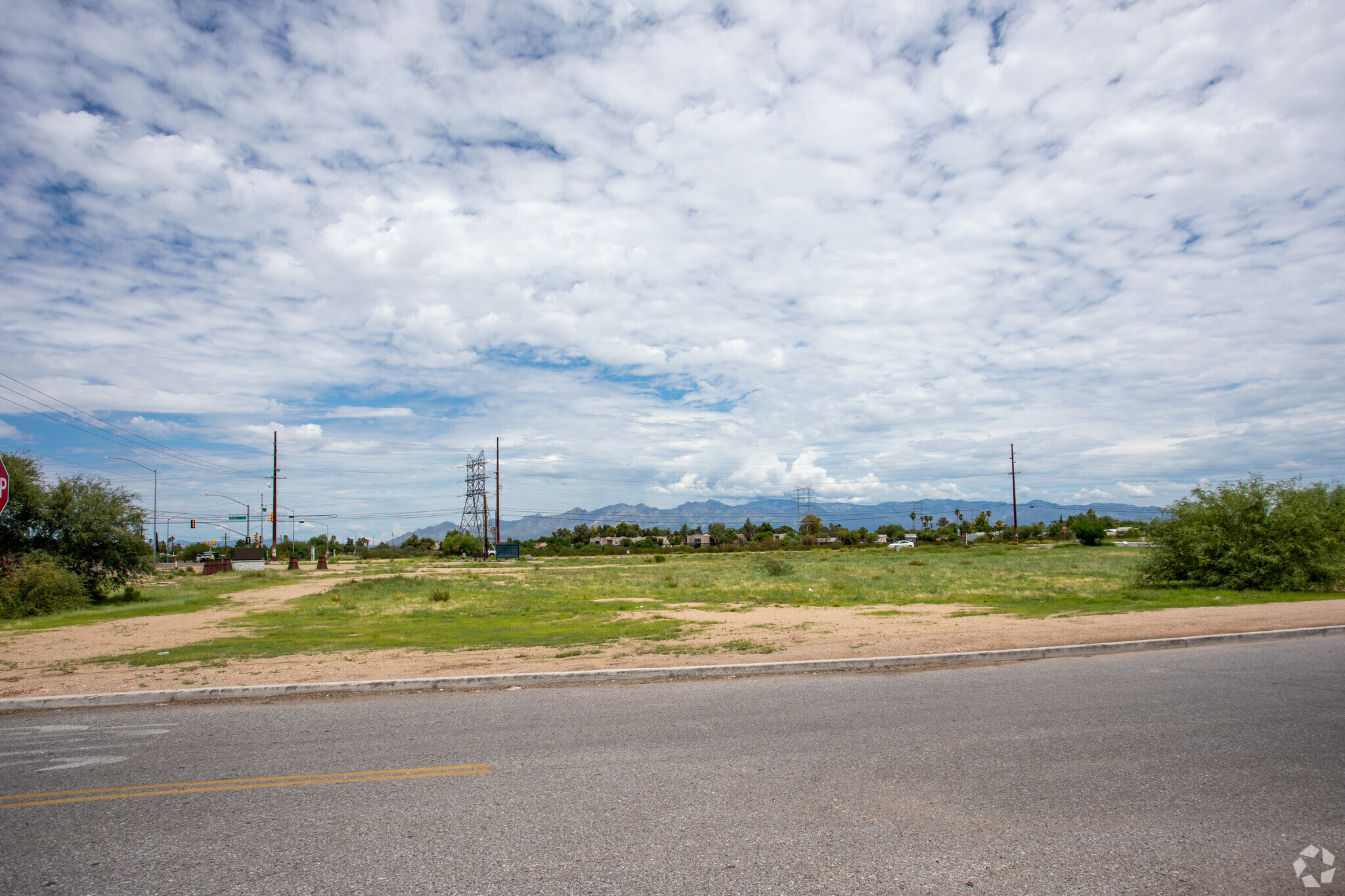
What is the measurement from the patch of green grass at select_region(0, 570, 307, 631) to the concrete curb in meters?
14.8

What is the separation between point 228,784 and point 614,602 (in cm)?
1986

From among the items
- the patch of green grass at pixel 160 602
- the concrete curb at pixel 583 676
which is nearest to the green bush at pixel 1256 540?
the concrete curb at pixel 583 676

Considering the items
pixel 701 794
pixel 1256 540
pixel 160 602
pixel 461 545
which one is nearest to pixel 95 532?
pixel 160 602

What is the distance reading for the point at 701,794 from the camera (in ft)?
19.4

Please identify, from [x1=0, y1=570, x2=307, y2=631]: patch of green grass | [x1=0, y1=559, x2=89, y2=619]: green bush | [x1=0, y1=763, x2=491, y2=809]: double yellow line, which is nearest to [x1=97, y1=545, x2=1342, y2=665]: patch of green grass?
[x1=0, y1=570, x2=307, y2=631]: patch of green grass

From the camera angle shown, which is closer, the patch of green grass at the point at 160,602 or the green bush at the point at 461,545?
the patch of green grass at the point at 160,602

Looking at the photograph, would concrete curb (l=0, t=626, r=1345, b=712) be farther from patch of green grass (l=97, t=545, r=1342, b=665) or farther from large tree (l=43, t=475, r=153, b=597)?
large tree (l=43, t=475, r=153, b=597)

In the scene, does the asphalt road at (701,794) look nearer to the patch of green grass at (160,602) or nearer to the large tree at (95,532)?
the patch of green grass at (160,602)

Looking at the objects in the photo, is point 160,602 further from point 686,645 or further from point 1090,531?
point 1090,531

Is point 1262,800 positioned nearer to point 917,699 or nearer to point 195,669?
point 917,699

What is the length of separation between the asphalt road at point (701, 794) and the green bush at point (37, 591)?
22.6 metres

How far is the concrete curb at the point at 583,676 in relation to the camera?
1014 cm

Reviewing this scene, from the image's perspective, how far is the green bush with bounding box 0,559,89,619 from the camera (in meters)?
26.0

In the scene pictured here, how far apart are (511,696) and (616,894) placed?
236 inches
